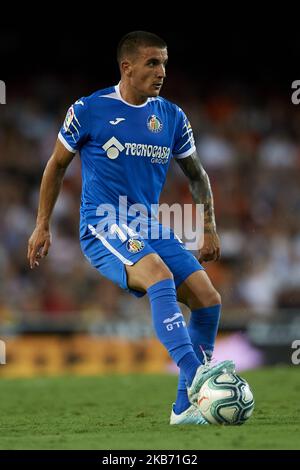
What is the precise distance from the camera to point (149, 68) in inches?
243

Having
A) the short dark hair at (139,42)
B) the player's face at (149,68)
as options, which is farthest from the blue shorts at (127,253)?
the short dark hair at (139,42)

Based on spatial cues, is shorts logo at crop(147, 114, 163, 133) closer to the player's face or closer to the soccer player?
the soccer player

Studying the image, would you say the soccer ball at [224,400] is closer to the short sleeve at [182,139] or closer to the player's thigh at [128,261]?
the player's thigh at [128,261]

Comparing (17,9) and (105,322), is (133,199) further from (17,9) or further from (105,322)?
(17,9)

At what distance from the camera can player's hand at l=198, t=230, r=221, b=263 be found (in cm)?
655

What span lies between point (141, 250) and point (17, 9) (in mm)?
13038

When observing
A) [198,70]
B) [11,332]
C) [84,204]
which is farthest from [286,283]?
[84,204]

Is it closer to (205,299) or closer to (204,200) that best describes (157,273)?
(205,299)

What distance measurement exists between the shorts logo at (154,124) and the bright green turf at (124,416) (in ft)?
6.17

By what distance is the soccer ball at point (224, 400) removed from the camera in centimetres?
551

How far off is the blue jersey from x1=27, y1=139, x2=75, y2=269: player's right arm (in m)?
0.07

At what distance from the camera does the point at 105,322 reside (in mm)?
13320

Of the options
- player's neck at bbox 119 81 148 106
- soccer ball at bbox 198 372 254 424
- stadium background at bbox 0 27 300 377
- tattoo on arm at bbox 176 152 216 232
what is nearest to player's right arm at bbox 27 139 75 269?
player's neck at bbox 119 81 148 106

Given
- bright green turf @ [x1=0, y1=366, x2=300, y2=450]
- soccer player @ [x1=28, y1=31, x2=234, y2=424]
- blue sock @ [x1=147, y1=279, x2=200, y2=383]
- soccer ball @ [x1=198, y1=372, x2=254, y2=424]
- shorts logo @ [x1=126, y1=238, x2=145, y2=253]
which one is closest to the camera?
bright green turf @ [x1=0, y1=366, x2=300, y2=450]
